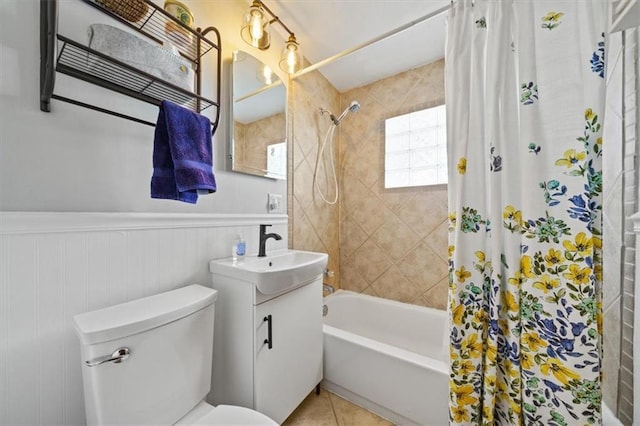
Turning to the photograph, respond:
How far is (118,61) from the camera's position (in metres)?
0.74

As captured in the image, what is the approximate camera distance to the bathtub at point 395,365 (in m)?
1.12

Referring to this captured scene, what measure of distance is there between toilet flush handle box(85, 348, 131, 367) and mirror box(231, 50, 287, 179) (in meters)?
0.88

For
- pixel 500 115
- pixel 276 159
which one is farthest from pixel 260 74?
pixel 500 115

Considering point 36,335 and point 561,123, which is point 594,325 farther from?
point 36,335

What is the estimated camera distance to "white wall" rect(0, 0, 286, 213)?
683 millimetres

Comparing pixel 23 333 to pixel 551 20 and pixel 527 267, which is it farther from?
pixel 551 20

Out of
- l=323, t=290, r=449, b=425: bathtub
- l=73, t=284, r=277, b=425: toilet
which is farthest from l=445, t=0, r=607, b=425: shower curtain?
l=73, t=284, r=277, b=425: toilet

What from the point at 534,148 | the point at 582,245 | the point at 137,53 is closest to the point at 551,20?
the point at 534,148

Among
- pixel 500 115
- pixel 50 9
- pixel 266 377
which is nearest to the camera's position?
pixel 50 9

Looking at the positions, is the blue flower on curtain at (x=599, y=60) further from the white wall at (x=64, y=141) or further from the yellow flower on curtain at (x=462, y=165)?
the white wall at (x=64, y=141)

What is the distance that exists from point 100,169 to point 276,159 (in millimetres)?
896

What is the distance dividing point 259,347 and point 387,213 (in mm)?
1469

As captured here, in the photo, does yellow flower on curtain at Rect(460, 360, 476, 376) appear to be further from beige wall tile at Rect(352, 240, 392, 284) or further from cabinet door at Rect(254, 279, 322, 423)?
beige wall tile at Rect(352, 240, 392, 284)

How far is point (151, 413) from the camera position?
735mm
